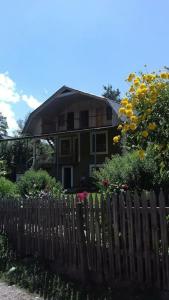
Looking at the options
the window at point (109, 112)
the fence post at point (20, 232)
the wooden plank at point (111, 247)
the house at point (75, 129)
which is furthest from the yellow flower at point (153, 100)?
the window at point (109, 112)

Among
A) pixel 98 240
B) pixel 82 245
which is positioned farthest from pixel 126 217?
pixel 82 245

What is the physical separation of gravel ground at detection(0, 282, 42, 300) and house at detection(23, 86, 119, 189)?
1052 inches

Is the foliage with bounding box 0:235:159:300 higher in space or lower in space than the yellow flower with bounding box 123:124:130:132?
→ lower

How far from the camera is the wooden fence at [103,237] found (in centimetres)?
527

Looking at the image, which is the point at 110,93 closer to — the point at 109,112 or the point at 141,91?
the point at 109,112

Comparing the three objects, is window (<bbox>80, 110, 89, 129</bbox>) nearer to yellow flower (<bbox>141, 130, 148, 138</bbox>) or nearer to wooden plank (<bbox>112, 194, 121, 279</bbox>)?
wooden plank (<bbox>112, 194, 121, 279</bbox>)

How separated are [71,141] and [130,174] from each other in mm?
30219

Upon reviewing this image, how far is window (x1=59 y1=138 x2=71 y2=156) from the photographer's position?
38.2 metres

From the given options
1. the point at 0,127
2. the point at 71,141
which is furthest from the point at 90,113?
the point at 0,127

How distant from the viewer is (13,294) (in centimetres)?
611

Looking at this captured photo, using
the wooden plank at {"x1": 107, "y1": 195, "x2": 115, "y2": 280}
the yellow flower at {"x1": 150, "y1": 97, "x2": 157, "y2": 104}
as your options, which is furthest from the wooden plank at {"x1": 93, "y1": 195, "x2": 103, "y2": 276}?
the yellow flower at {"x1": 150, "y1": 97, "x2": 157, "y2": 104}

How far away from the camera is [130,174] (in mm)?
8203

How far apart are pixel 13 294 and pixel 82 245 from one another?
1.29 meters

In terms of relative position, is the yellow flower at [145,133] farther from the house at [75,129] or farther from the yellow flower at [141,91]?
the house at [75,129]
